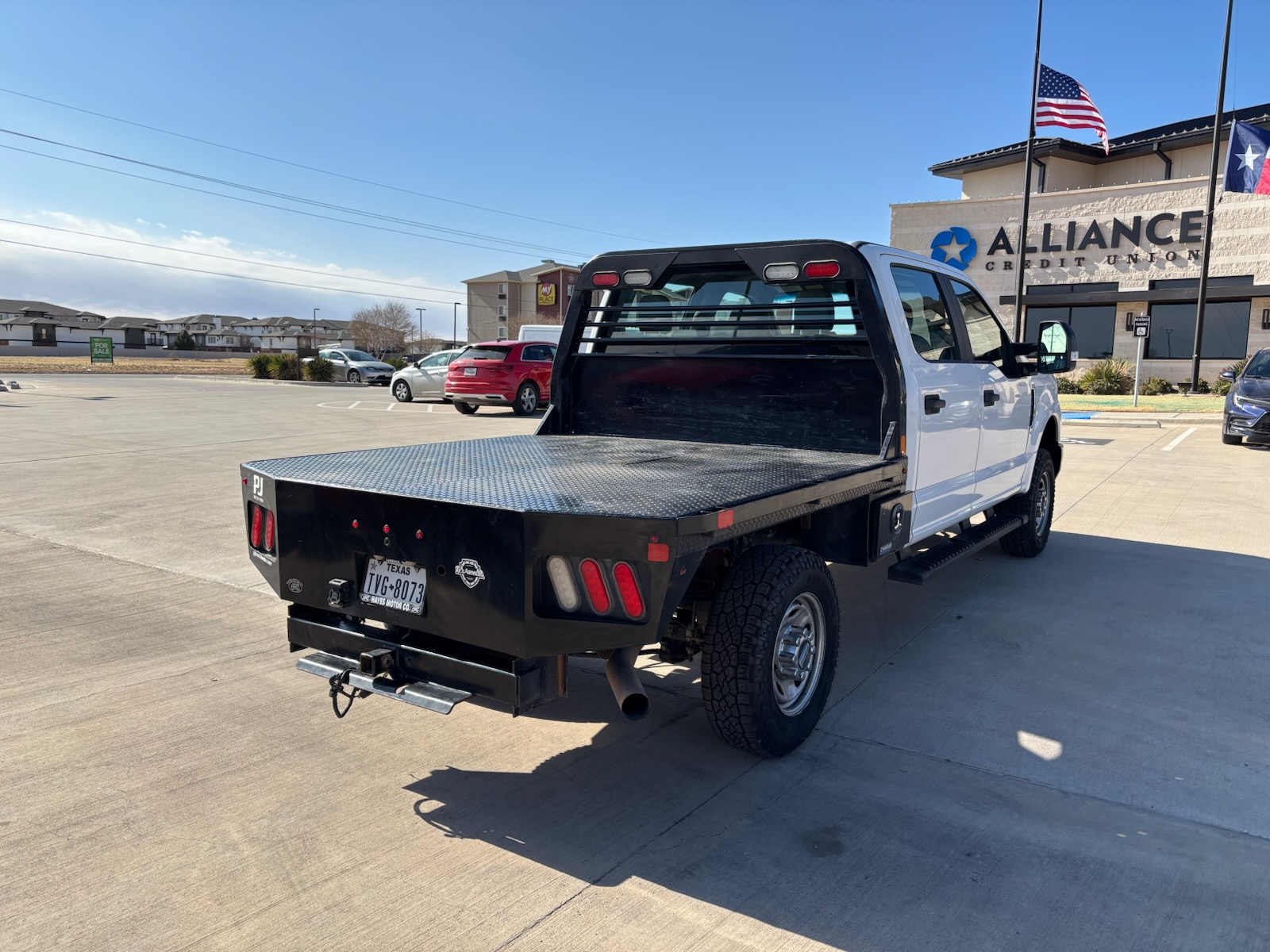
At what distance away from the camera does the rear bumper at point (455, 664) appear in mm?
3020

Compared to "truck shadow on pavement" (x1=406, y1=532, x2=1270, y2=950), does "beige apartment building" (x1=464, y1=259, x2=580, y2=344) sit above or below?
above

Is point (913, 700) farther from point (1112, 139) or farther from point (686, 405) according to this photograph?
point (1112, 139)

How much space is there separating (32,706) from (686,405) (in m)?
3.45

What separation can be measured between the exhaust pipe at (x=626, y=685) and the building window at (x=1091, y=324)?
30.5 meters

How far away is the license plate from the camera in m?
3.17

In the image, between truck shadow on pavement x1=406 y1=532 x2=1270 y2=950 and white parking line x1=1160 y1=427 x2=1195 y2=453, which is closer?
truck shadow on pavement x1=406 y1=532 x2=1270 y2=950

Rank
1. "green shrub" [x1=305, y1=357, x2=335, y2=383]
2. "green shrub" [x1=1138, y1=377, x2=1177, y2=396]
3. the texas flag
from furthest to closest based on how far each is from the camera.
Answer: "green shrub" [x1=305, y1=357, x2=335, y2=383], "green shrub" [x1=1138, y1=377, x2=1177, y2=396], the texas flag

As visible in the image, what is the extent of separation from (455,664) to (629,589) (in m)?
0.73

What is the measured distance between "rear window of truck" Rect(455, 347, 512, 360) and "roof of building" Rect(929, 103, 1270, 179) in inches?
790

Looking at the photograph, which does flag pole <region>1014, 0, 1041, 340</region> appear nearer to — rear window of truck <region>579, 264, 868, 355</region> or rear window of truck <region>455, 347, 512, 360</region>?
rear window of truck <region>455, 347, 512, 360</region>

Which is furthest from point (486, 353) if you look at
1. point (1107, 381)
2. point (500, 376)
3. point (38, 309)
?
point (38, 309)

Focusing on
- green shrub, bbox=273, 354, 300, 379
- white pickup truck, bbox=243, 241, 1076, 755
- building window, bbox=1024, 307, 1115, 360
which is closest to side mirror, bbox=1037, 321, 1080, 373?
white pickup truck, bbox=243, 241, 1076, 755

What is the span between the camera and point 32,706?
4082 mm

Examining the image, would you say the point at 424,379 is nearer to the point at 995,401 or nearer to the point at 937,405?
the point at 995,401
